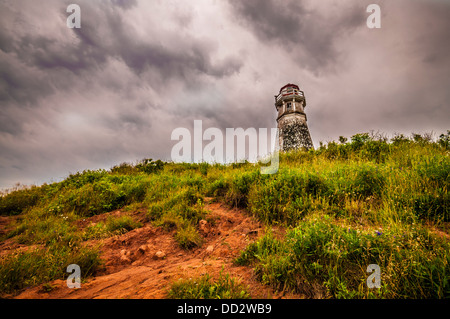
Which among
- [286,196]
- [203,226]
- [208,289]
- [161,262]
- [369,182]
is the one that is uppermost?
[369,182]

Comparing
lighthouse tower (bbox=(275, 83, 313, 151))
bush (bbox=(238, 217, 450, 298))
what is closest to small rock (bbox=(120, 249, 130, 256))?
bush (bbox=(238, 217, 450, 298))

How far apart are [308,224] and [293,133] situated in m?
28.6

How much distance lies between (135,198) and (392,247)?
7.07 m

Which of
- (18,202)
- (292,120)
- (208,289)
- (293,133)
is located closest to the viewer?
(208,289)

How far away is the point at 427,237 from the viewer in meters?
2.42

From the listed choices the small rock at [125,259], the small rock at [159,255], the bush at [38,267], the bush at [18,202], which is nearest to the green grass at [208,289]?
the small rock at [159,255]

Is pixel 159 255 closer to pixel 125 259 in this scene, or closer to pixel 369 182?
pixel 125 259

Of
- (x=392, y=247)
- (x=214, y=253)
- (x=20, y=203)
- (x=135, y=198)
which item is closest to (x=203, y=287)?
(x=214, y=253)

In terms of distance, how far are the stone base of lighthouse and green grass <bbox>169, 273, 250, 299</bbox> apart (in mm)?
27090

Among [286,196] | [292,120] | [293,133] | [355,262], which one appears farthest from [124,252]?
[292,120]

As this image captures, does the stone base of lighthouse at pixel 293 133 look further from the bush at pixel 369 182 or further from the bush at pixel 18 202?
the bush at pixel 18 202

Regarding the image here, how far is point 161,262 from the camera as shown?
333 centimetres

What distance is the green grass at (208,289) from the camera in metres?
2.10
